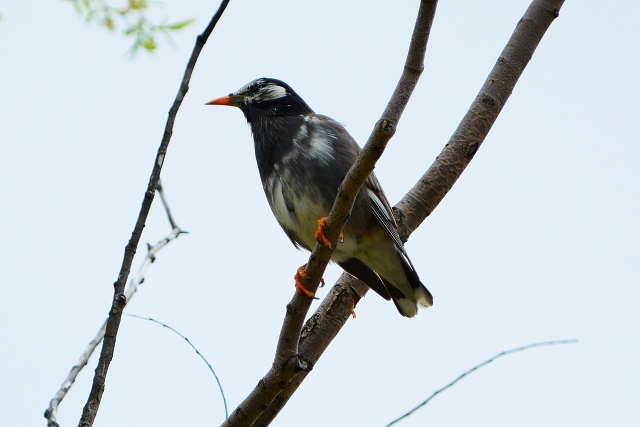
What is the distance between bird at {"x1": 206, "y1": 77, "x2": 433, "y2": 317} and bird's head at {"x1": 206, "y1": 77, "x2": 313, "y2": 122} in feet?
0.13

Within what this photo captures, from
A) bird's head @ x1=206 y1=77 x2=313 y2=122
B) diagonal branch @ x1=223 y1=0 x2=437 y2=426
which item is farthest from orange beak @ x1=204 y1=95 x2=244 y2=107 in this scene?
diagonal branch @ x1=223 y1=0 x2=437 y2=426

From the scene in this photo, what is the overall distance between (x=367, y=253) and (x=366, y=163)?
72.1 inches

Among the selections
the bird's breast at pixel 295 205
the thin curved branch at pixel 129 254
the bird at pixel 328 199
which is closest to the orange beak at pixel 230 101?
the bird at pixel 328 199

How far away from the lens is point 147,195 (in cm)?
232

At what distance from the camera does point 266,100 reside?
5.18 meters

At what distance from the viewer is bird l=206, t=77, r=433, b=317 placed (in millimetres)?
4434

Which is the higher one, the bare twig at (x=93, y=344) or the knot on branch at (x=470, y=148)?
the knot on branch at (x=470, y=148)

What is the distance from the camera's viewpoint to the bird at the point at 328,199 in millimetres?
4434

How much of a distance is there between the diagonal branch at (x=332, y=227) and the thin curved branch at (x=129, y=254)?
0.73 meters

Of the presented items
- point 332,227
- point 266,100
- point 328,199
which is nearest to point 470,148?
point 328,199

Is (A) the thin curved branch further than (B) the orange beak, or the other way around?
(B) the orange beak

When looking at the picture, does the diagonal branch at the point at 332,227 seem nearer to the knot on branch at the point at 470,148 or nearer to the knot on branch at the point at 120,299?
the knot on branch at the point at 120,299

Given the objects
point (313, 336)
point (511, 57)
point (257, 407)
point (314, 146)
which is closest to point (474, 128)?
point (511, 57)

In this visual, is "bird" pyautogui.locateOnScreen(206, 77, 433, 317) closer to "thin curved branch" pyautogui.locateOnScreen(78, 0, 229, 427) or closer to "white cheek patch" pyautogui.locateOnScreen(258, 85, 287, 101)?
"white cheek patch" pyautogui.locateOnScreen(258, 85, 287, 101)
